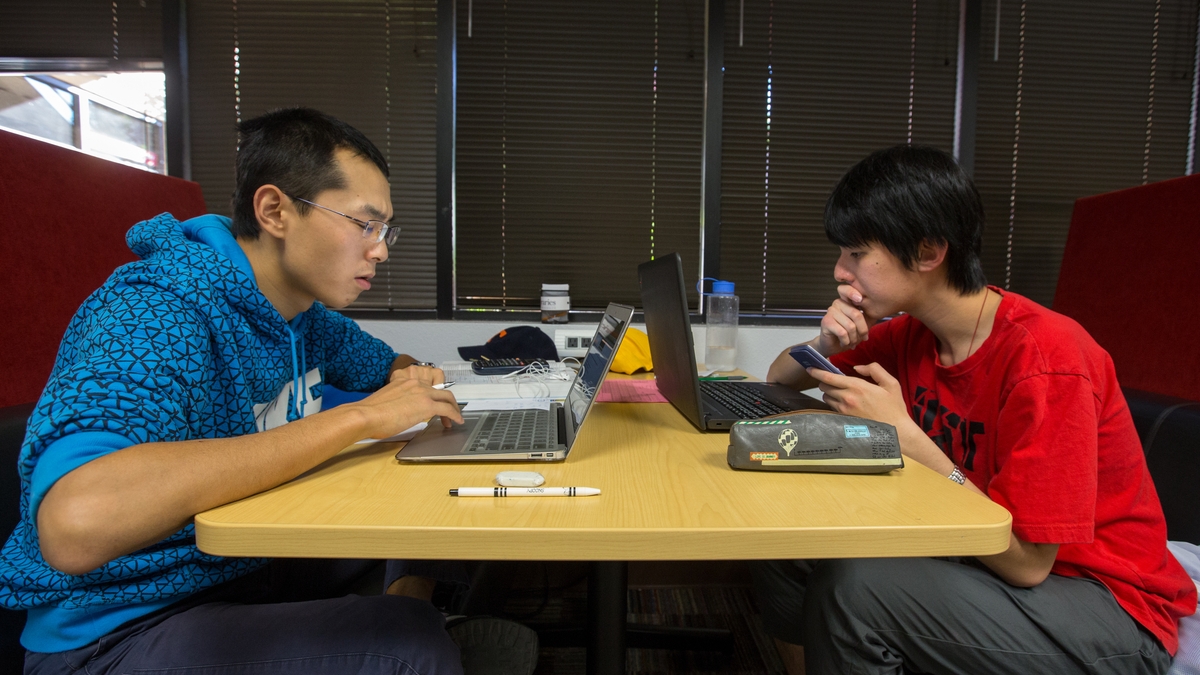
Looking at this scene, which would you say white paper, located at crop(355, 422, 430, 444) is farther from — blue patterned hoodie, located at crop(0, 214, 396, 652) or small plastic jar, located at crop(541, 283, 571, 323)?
small plastic jar, located at crop(541, 283, 571, 323)

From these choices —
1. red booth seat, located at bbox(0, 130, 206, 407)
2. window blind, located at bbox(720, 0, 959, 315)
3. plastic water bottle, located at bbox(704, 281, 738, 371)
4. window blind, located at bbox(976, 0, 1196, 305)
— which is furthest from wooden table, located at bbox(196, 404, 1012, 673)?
window blind, located at bbox(976, 0, 1196, 305)

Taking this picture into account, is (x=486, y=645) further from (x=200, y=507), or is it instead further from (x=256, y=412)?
(x=200, y=507)

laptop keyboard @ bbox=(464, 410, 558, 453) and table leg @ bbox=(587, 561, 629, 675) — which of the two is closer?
laptop keyboard @ bbox=(464, 410, 558, 453)

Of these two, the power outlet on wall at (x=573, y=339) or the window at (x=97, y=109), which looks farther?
the window at (x=97, y=109)

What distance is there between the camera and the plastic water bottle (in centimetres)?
221

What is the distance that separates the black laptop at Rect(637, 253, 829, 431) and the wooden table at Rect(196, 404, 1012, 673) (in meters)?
0.23

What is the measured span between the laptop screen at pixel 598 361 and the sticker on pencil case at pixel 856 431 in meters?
0.33

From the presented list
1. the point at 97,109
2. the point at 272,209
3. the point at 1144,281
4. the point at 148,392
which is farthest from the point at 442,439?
the point at 97,109

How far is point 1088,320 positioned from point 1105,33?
164 centimetres

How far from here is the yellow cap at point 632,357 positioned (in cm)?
186

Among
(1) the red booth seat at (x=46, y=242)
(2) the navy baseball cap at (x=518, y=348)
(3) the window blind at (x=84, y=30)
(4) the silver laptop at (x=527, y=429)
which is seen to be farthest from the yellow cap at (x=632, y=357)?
(3) the window blind at (x=84, y=30)

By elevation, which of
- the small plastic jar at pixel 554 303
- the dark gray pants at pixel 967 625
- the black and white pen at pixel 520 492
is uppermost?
the small plastic jar at pixel 554 303

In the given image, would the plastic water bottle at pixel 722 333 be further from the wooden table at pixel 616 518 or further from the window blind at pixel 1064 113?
the wooden table at pixel 616 518

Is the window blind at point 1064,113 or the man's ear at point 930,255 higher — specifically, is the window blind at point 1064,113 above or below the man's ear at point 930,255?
above
